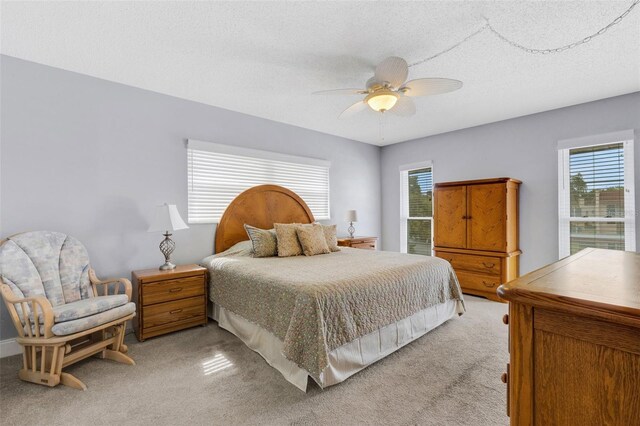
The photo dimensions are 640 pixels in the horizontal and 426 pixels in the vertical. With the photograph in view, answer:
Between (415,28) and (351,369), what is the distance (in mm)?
2543

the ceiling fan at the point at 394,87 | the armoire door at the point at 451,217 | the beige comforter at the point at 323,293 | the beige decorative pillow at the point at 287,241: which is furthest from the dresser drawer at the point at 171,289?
the armoire door at the point at 451,217

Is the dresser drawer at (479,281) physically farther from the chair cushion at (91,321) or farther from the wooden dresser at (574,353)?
the chair cushion at (91,321)

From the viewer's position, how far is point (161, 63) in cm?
266

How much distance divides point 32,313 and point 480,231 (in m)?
4.75

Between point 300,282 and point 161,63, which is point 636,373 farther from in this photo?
point 161,63

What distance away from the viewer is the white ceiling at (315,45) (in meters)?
1.97

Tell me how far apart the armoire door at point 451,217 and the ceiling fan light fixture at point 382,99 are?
2.32 m

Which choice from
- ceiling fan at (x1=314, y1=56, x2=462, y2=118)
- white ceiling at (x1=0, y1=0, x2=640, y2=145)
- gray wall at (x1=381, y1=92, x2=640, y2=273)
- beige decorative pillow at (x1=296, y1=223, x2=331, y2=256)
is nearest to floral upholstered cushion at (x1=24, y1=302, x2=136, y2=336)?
beige decorative pillow at (x1=296, y1=223, x2=331, y2=256)

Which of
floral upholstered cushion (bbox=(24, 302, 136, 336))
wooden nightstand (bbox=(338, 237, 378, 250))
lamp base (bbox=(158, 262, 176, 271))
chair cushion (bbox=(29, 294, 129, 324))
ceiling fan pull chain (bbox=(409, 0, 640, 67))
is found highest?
ceiling fan pull chain (bbox=(409, 0, 640, 67))

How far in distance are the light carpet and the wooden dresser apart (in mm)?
1139

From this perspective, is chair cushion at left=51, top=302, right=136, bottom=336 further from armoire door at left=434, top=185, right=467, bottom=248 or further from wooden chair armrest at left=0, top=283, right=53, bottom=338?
armoire door at left=434, top=185, right=467, bottom=248

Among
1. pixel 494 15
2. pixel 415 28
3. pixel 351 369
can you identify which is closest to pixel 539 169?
pixel 494 15

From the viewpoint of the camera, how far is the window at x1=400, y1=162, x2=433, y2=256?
529 centimetres

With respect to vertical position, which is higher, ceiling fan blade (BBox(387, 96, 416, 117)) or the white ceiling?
the white ceiling
